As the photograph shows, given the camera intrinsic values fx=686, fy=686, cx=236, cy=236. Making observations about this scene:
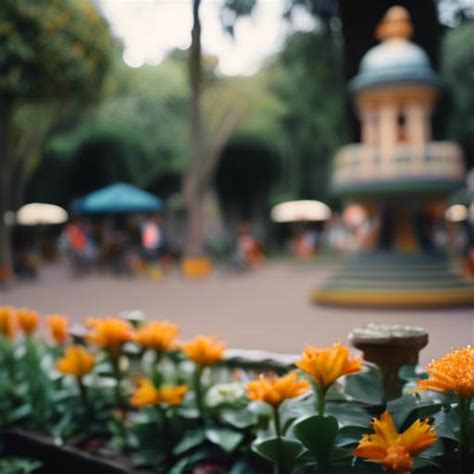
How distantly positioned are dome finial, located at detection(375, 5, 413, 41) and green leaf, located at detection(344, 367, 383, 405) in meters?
9.51

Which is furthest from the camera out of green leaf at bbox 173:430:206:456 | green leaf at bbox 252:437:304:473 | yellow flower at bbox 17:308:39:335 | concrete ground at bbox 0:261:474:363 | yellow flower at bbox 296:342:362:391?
concrete ground at bbox 0:261:474:363

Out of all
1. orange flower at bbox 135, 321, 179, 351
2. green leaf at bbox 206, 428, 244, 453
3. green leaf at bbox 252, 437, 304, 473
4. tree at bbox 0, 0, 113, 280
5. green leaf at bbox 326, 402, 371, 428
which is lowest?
green leaf at bbox 206, 428, 244, 453

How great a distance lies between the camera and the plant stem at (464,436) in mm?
1854

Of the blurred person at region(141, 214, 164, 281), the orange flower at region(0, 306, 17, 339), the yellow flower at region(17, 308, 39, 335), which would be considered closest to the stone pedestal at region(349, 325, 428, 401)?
the yellow flower at region(17, 308, 39, 335)

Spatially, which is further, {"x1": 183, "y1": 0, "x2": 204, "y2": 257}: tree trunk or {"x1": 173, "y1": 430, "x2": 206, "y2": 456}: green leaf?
{"x1": 183, "y1": 0, "x2": 204, "y2": 257}: tree trunk

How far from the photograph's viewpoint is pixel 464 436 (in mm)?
1871

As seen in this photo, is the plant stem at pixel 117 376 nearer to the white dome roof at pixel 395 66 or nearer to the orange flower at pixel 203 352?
the orange flower at pixel 203 352

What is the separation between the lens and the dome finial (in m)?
10.9

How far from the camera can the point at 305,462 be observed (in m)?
2.18

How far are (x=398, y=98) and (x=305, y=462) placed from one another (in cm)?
979

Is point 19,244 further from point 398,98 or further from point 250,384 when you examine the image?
point 250,384

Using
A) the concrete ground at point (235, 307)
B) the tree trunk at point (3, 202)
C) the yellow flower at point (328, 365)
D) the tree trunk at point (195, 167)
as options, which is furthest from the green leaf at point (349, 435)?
the tree trunk at point (195, 167)

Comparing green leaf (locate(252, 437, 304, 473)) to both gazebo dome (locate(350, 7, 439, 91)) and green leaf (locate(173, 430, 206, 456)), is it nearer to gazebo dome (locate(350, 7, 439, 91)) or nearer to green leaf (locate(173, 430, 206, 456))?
green leaf (locate(173, 430, 206, 456))

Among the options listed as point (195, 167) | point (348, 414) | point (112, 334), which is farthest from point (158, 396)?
point (195, 167)
